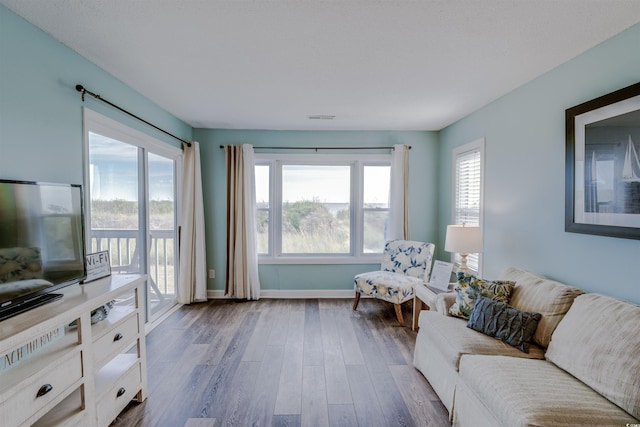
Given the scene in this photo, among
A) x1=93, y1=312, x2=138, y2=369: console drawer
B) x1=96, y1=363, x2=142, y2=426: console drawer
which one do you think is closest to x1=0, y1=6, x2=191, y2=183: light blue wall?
x1=93, y1=312, x2=138, y2=369: console drawer

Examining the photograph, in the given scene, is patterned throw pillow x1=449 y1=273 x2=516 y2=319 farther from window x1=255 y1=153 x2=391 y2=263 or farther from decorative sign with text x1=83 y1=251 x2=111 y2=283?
decorative sign with text x1=83 y1=251 x2=111 y2=283

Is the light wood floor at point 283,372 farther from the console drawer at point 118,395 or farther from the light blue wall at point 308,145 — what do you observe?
the light blue wall at point 308,145

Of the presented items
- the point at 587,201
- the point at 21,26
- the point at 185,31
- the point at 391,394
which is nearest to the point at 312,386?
the point at 391,394

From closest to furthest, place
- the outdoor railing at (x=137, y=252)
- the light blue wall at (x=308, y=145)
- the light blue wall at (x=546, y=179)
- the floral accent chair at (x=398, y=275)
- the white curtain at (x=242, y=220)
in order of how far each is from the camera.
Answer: the light blue wall at (x=546, y=179), the outdoor railing at (x=137, y=252), the floral accent chair at (x=398, y=275), the white curtain at (x=242, y=220), the light blue wall at (x=308, y=145)

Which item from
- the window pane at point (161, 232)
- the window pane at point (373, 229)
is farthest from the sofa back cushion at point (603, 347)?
the window pane at point (161, 232)

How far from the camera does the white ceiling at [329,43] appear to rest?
1.62 meters

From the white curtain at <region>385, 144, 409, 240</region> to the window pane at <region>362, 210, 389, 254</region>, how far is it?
0.18 m

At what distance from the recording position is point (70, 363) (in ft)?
4.83

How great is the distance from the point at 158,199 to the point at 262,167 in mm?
1478

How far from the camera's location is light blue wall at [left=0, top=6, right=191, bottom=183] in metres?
1.64

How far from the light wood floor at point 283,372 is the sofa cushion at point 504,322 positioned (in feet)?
2.07

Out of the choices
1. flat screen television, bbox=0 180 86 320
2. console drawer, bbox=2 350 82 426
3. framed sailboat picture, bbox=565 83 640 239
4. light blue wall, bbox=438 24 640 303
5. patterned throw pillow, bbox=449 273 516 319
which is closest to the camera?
console drawer, bbox=2 350 82 426

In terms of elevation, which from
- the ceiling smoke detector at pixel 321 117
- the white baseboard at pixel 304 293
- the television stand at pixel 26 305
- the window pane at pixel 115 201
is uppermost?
the ceiling smoke detector at pixel 321 117

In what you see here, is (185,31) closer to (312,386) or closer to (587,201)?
(312,386)
